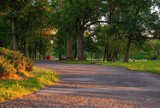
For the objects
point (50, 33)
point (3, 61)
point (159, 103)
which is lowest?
point (159, 103)

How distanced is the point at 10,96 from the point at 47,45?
62317 millimetres

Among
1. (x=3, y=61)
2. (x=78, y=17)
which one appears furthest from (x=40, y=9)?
(x=3, y=61)

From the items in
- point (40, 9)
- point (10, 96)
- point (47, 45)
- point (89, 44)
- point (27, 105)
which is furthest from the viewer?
point (47, 45)

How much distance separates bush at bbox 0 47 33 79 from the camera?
47.8ft

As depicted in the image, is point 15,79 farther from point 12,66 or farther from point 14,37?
point 14,37

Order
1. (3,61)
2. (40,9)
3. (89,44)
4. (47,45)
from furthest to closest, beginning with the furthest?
1. (47,45)
2. (89,44)
3. (40,9)
4. (3,61)

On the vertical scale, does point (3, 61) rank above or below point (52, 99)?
above

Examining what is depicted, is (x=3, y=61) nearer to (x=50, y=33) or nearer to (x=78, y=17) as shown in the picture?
(x=78, y=17)

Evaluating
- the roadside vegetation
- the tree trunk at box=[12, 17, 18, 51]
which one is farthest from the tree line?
the roadside vegetation

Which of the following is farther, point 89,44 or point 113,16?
point 89,44

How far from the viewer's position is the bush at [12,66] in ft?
47.8

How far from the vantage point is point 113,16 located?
1823 inches

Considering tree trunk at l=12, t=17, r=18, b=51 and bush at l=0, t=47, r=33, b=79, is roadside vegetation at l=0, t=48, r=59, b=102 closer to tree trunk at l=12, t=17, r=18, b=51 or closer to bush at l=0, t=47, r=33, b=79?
bush at l=0, t=47, r=33, b=79

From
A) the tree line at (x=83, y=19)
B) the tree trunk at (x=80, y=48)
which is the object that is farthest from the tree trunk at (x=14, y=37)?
the tree trunk at (x=80, y=48)
